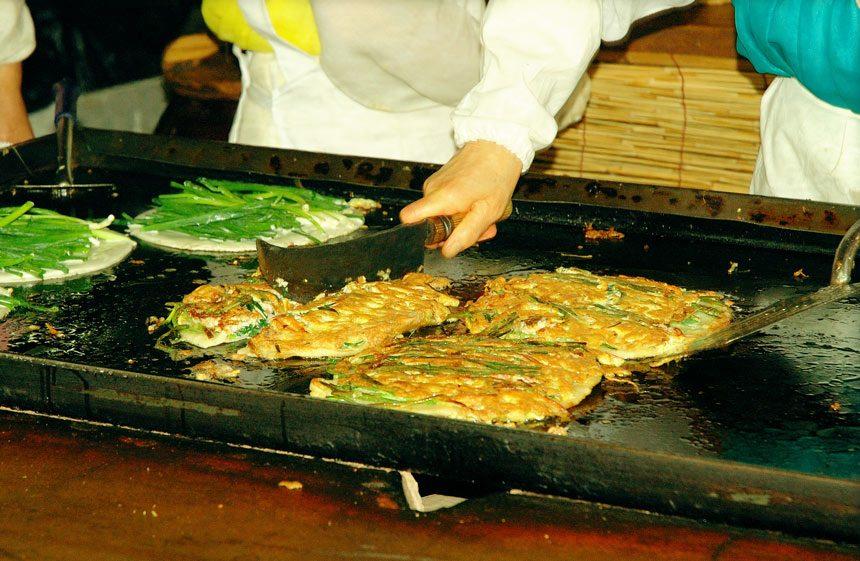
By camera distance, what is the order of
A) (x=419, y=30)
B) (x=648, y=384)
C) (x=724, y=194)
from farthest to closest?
1. (x=419, y=30)
2. (x=724, y=194)
3. (x=648, y=384)

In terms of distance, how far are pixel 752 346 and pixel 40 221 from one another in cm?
234

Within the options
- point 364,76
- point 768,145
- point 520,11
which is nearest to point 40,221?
point 364,76

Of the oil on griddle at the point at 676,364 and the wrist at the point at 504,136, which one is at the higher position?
the wrist at the point at 504,136

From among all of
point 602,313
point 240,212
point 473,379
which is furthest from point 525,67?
point 473,379

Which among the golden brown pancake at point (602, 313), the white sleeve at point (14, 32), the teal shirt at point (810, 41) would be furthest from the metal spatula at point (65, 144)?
the teal shirt at point (810, 41)

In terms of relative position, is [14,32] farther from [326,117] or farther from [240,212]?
[240,212]

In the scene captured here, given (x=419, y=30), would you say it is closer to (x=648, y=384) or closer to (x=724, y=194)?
(x=724, y=194)

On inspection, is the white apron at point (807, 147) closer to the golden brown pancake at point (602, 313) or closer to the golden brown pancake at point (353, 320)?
the golden brown pancake at point (602, 313)

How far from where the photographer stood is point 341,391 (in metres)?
2.13

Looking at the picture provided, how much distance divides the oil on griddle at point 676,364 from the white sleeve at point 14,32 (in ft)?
3.61

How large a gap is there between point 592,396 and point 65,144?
2.64m

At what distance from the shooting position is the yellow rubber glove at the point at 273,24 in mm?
3799

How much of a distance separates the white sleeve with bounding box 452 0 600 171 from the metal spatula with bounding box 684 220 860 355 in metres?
0.95

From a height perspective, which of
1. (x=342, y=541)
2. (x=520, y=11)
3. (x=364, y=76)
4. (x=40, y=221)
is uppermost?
A: (x=520, y=11)
